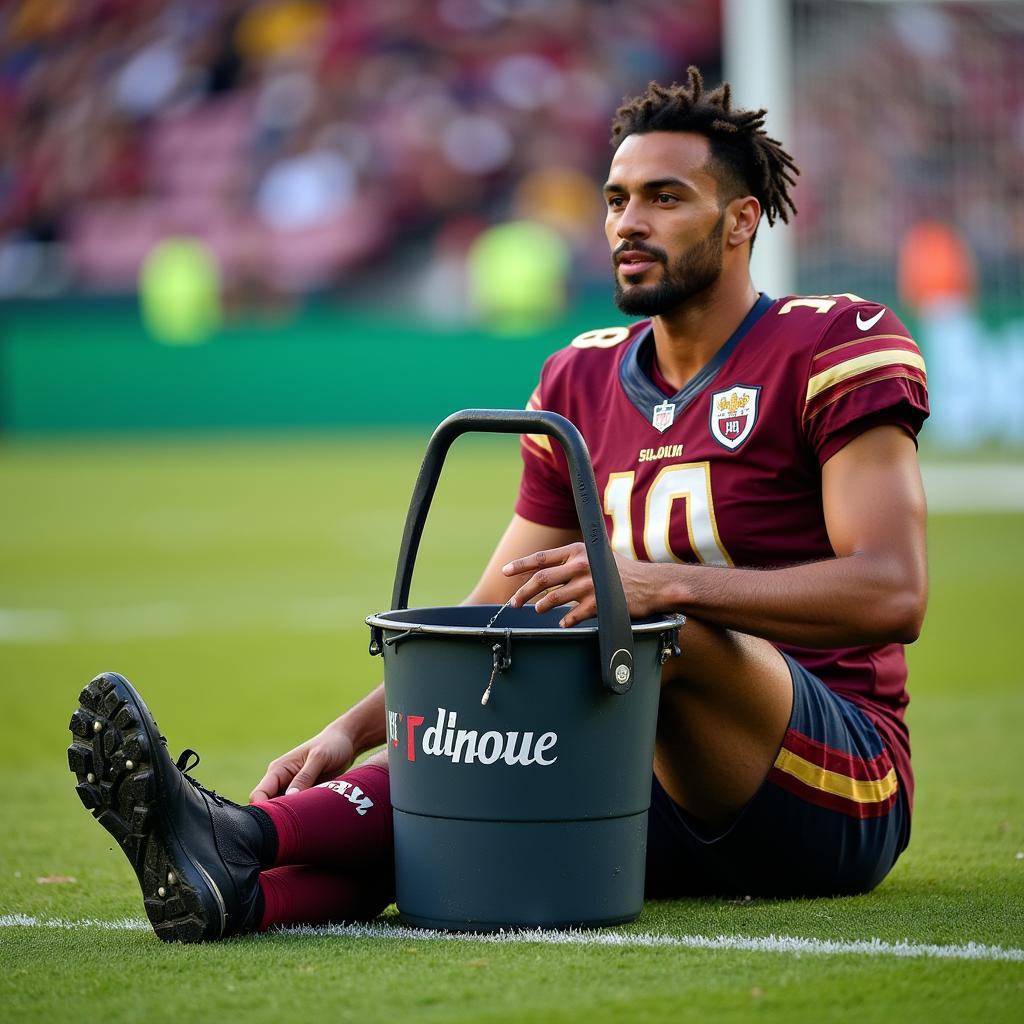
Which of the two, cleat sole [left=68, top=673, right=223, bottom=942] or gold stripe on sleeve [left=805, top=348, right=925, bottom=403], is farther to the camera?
gold stripe on sleeve [left=805, top=348, right=925, bottom=403]

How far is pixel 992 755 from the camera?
16.8 ft

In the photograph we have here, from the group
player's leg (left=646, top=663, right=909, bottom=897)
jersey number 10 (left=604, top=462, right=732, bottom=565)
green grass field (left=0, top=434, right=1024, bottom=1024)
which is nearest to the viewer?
green grass field (left=0, top=434, right=1024, bottom=1024)

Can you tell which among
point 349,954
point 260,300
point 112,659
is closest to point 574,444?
point 349,954

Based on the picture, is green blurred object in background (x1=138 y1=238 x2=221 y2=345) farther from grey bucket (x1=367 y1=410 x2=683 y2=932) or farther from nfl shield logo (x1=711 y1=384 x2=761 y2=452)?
grey bucket (x1=367 y1=410 x2=683 y2=932)

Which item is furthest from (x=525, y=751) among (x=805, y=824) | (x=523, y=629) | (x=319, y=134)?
(x=319, y=134)

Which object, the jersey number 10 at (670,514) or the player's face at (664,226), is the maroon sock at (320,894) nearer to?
the jersey number 10 at (670,514)

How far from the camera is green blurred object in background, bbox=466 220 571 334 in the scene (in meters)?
22.6

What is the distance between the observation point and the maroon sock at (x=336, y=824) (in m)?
3.01

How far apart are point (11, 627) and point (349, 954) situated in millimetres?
5687

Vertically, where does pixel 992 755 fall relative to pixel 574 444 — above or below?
below

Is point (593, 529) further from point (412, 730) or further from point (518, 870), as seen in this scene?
point (518, 870)

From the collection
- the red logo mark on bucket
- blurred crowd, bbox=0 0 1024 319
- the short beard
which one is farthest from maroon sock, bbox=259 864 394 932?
blurred crowd, bbox=0 0 1024 319

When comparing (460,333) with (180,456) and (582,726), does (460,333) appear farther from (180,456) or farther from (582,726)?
(582,726)

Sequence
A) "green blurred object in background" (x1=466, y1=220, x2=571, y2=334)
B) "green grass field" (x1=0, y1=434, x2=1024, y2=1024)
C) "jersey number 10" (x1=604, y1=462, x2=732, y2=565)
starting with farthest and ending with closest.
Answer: "green blurred object in background" (x1=466, y1=220, x2=571, y2=334) → "jersey number 10" (x1=604, y1=462, x2=732, y2=565) → "green grass field" (x1=0, y1=434, x2=1024, y2=1024)
